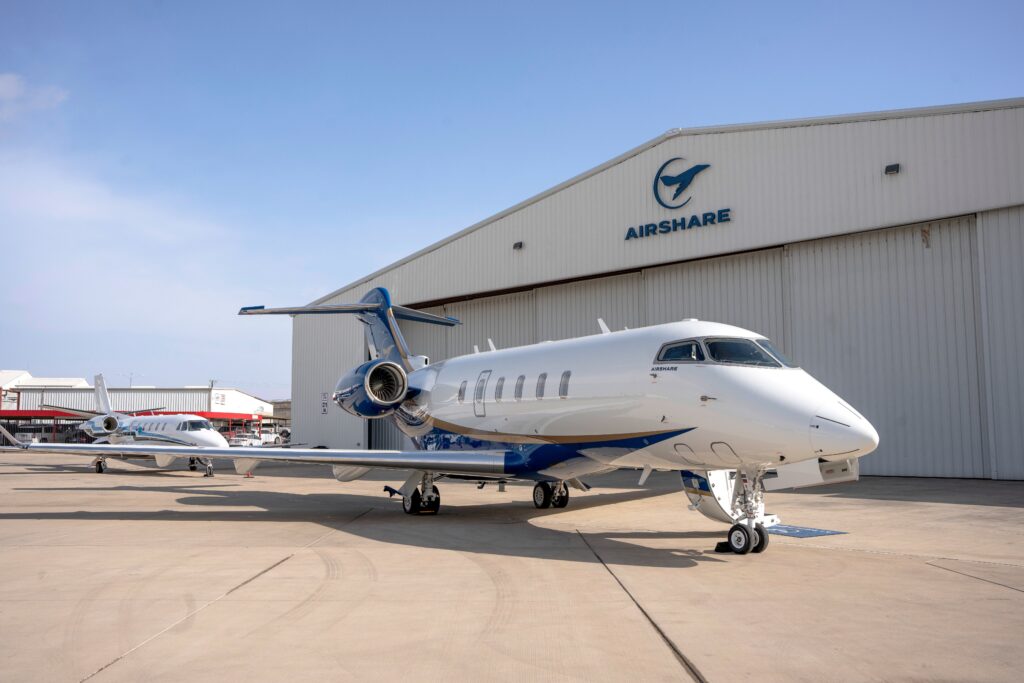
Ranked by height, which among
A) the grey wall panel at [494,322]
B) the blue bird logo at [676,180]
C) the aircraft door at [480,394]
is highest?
the blue bird logo at [676,180]

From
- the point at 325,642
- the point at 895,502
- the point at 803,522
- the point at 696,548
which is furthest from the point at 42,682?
the point at 895,502

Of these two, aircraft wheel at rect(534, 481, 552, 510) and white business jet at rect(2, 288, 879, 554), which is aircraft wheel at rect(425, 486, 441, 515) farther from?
aircraft wheel at rect(534, 481, 552, 510)

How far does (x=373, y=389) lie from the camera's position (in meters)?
15.5

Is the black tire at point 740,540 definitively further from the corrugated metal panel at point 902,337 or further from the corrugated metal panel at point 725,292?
the corrugated metal panel at point 725,292

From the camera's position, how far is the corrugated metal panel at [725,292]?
2248cm

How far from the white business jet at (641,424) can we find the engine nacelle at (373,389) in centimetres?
9

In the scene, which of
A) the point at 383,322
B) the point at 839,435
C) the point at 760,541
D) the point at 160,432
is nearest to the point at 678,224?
the point at 383,322

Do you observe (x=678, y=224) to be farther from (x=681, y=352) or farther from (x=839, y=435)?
(x=839, y=435)

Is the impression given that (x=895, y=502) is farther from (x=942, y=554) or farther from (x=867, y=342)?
(x=867, y=342)

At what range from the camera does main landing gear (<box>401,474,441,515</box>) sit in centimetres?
1322

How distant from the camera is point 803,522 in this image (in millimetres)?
11703

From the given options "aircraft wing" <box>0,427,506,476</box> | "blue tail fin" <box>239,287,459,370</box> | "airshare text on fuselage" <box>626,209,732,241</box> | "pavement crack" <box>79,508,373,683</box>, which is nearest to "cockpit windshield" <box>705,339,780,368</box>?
"aircraft wing" <box>0,427,506,476</box>

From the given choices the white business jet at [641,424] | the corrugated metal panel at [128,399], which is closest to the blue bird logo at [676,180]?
the white business jet at [641,424]

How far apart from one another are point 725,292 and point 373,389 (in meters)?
12.9
